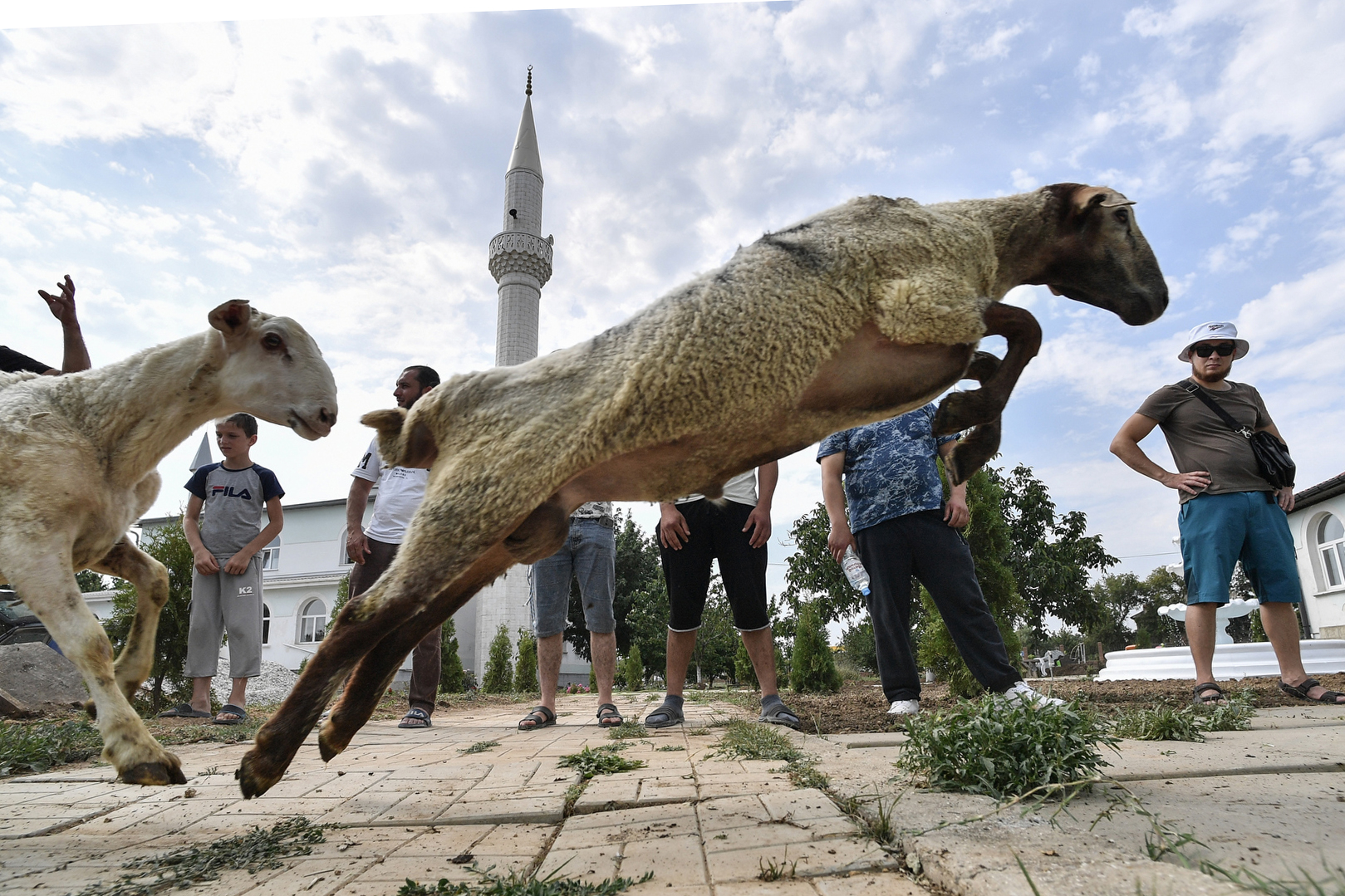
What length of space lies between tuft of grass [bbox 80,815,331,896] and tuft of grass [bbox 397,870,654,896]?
22.7 inches

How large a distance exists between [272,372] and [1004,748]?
3342 mm

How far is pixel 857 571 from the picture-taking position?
4949 millimetres

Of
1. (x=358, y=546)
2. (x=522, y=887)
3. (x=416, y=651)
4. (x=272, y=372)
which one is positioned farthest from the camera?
(x=416, y=651)

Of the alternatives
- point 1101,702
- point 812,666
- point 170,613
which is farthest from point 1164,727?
point 170,613

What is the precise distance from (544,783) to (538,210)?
33304mm

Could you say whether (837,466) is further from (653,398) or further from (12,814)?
(12,814)

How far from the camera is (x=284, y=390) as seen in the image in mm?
3400

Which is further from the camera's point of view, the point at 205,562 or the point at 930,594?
the point at 205,562

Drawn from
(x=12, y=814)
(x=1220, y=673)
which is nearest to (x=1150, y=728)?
(x=12, y=814)

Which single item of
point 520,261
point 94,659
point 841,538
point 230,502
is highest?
point 520,261

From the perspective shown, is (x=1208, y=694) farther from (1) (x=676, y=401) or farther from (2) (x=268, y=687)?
(2) (x=268, y=687)

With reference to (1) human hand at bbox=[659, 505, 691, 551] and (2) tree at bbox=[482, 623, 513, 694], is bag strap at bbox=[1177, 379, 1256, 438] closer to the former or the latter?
(1) human hand at bbox=[659, 505, 691, 551]

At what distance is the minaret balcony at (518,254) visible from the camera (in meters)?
31.0

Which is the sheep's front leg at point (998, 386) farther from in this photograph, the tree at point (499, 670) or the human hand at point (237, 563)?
the tree at point (499, 670)
